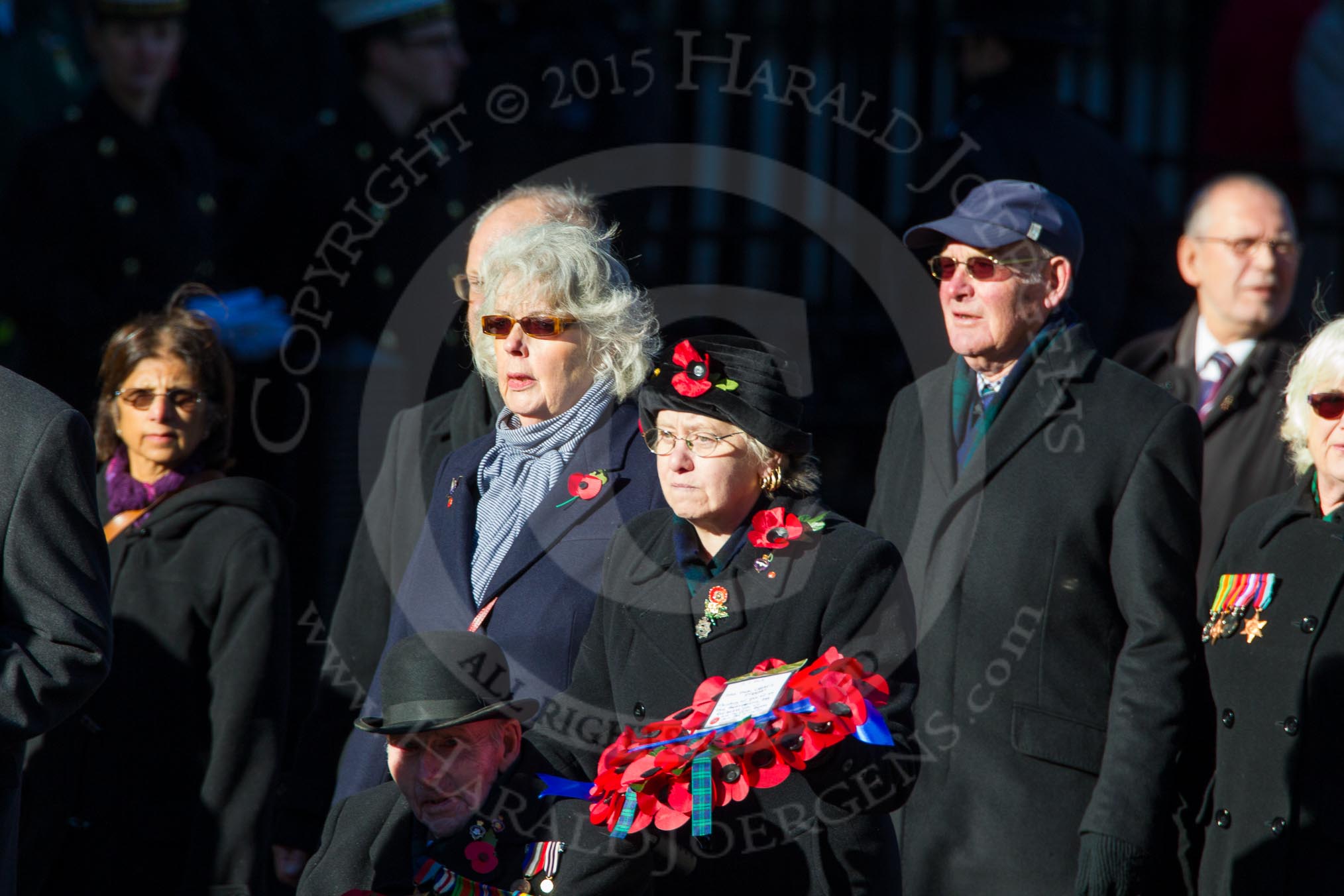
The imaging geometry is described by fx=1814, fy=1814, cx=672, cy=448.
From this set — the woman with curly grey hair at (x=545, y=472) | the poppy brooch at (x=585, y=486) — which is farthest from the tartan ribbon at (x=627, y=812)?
the poppy brooch at (x=585, y=486)

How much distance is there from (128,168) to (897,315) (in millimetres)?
2818

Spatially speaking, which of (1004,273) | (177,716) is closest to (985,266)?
(1004,273)

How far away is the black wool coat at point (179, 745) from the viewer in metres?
4.28

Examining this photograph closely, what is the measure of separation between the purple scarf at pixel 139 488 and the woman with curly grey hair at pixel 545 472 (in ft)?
2.99

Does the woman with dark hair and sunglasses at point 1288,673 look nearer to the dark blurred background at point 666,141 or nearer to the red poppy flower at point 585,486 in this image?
the red poppy flower at point 585,486

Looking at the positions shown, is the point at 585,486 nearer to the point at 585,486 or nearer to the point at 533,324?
the point at 585,486

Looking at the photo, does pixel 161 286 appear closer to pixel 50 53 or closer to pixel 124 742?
pixel 50 53

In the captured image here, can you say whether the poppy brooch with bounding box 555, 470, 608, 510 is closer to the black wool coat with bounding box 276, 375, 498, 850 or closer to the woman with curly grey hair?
the woman with curly grey hair

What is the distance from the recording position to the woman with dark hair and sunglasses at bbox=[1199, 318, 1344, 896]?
3.62 meters

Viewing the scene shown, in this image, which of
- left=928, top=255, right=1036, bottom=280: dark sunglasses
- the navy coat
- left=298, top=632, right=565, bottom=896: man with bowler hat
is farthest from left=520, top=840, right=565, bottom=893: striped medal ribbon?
left=928, top=255, right=1036, bottom=280: dark sunglasses

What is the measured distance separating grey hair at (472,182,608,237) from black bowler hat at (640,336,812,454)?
2.72 feet

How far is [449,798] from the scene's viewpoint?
127 inches

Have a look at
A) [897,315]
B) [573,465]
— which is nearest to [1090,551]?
[573,465]

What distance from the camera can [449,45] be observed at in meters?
6.34
